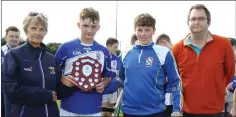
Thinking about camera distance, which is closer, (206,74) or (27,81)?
(27,81)

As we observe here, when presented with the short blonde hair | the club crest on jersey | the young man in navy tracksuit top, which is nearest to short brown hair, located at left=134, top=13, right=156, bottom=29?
the young man in navy tracksuit top

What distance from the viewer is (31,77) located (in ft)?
12.0

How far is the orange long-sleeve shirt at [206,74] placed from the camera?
4141 millimetres

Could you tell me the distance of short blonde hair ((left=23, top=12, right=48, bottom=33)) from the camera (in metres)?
3.87

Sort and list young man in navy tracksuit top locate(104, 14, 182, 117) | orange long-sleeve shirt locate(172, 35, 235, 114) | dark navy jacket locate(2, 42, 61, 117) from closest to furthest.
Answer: dark navy jacket locate(2, 42, 61, 117) < young man in navy tracksuit top locate(104, 14, 182, 117) < orange long-sleeve shirt locate(172, 35, 235, 114)

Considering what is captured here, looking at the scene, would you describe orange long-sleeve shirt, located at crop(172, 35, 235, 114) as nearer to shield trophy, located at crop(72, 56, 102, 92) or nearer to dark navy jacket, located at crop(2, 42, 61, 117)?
shield trophy, located at crop(72, 56, 102, 92)

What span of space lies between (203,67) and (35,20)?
189 centimetres

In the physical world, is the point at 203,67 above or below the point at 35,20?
below

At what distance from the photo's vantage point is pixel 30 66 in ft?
12.0

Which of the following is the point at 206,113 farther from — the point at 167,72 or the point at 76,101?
the point at 76,101

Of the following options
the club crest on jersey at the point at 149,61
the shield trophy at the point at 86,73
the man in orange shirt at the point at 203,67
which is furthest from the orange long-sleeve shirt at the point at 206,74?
the shield trophy at the point at 86,73

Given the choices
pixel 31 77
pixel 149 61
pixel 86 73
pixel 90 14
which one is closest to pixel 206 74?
pixel 149 61

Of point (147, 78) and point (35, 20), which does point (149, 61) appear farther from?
point (35, 20)

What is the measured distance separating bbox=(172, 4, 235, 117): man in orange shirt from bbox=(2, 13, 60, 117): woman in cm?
149
